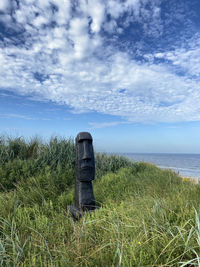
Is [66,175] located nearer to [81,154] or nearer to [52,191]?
[52,191]

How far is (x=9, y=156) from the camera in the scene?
7.09m

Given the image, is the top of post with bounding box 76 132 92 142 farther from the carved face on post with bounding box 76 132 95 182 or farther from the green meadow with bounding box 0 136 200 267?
the green meadow with bounding box 0 136 200 267

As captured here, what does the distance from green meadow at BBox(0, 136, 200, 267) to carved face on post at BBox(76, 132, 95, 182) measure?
0.73 m

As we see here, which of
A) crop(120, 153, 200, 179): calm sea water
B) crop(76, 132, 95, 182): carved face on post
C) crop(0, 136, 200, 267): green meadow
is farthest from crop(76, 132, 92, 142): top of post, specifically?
crop(120, 153, 200, 179): calm sea water

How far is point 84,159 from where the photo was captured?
412 centimetres

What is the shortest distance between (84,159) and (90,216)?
1189 millimetres

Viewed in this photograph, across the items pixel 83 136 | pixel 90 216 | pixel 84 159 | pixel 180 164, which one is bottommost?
pixel 180 164

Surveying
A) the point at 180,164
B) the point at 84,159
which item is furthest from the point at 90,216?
the point at 180,164

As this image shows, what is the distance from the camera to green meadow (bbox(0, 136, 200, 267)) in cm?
193

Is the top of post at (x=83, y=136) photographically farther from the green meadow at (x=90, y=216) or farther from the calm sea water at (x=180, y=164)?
the calm sea water at (x=180, y=164)

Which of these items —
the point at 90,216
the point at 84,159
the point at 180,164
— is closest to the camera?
the point at 90,216

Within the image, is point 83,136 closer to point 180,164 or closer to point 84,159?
point 84,159

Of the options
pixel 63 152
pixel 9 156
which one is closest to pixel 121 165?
pixel 63 152

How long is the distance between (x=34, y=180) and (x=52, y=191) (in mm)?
608
